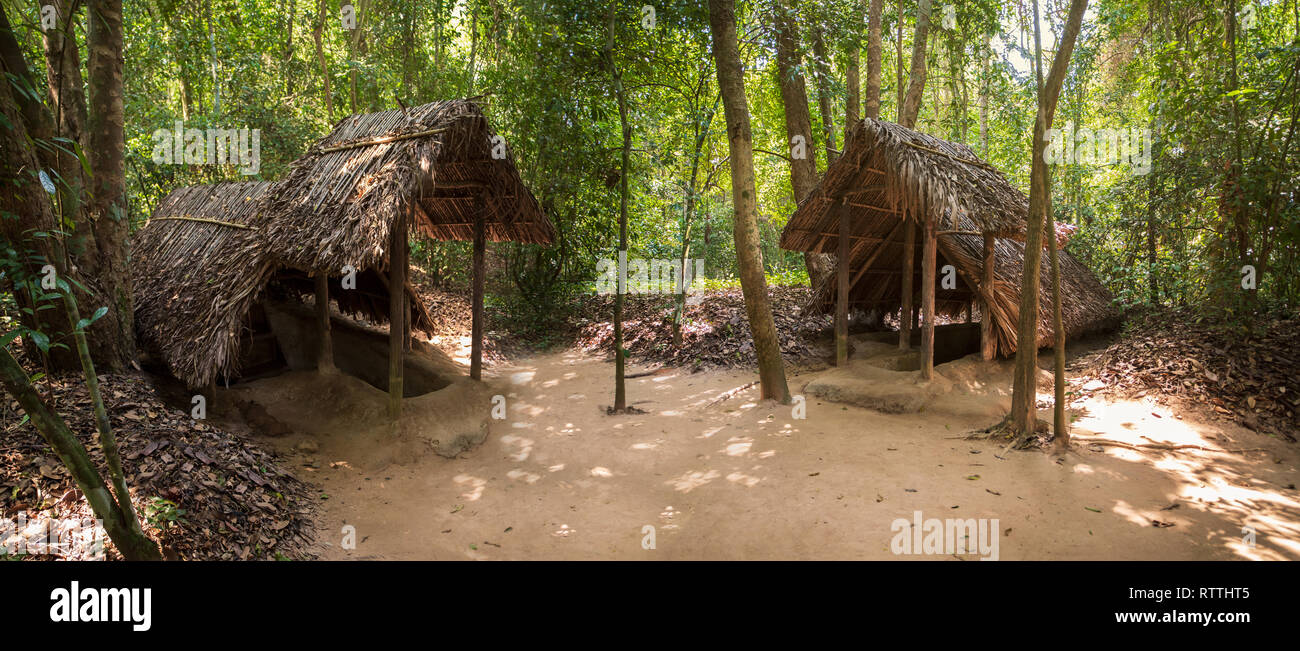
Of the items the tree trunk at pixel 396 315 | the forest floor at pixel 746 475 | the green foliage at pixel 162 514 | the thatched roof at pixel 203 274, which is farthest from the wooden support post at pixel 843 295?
the green foliage at pixel 162 514

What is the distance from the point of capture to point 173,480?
408cm

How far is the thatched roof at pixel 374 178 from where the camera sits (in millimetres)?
6000

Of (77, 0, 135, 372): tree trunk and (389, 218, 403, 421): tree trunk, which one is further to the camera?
(389, 218, 403, 421): tree trunk

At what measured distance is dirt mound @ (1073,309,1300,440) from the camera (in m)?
5.98

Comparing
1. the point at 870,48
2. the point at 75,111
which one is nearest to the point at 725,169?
the point at 870,48

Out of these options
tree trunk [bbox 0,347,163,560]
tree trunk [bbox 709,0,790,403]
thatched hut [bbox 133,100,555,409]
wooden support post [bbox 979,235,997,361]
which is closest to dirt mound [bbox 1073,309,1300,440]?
wooden support post [bbox 979,235,997,361]

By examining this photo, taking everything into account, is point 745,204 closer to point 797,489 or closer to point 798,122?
point 797,489

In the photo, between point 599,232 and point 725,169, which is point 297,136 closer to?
point 599,232

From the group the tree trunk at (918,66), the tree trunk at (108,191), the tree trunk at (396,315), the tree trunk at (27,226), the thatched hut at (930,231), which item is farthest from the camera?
the tree trunk at (918,66)

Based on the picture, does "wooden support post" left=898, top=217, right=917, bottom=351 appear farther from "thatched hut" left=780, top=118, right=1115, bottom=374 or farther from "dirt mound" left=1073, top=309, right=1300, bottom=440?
"dirt mound" left=1073, top=309, right=1300, bottom=440

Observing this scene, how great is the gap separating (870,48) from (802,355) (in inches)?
193

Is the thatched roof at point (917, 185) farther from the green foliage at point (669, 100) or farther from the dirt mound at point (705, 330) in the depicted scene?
the dirt mound at point (705, 330)

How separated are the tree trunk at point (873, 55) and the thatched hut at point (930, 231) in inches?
77.5

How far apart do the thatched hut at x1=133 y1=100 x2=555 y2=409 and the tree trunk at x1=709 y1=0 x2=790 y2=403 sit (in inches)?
Result: 106
